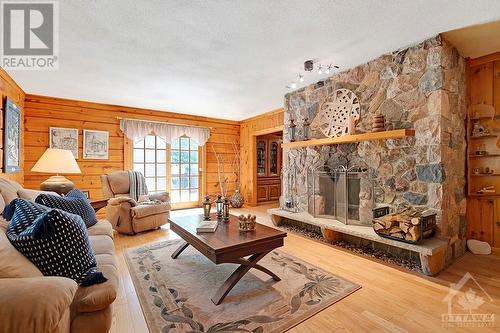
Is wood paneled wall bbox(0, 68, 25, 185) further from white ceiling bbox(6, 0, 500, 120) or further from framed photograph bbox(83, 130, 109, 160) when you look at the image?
framed photograph bbox(83, 130, 109, 160)

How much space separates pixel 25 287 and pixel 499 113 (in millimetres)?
4521

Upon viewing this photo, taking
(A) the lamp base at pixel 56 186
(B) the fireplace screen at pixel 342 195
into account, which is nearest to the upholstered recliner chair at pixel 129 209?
(A) the lamp base at pixel 56 186

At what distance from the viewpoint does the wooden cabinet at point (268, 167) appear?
6734 millimetres

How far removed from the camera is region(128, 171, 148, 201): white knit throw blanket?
4.22 meters

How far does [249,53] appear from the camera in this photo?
273 centimetres

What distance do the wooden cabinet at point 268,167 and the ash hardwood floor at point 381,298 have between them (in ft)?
12.5

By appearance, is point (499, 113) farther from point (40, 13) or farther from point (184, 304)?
point (40, 13)

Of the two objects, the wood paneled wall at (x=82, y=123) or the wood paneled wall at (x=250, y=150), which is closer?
the wood paneled wall at (x=82, y=123)

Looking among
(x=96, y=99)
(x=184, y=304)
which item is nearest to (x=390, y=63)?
(x=184, y=304)

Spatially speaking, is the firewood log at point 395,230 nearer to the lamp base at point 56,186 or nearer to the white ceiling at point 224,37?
the white ceiling at point 224,37

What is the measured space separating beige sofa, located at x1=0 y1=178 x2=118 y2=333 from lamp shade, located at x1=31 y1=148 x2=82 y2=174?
2.01 m

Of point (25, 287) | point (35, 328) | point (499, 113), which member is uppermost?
point (499, 113)

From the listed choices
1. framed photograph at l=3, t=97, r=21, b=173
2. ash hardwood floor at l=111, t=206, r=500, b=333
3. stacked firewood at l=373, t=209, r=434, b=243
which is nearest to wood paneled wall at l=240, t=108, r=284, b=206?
ash hardwood floor at l=111, t=206, r=500, b=333

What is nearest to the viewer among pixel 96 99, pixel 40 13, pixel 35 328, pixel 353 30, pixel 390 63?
pixel 35 328
